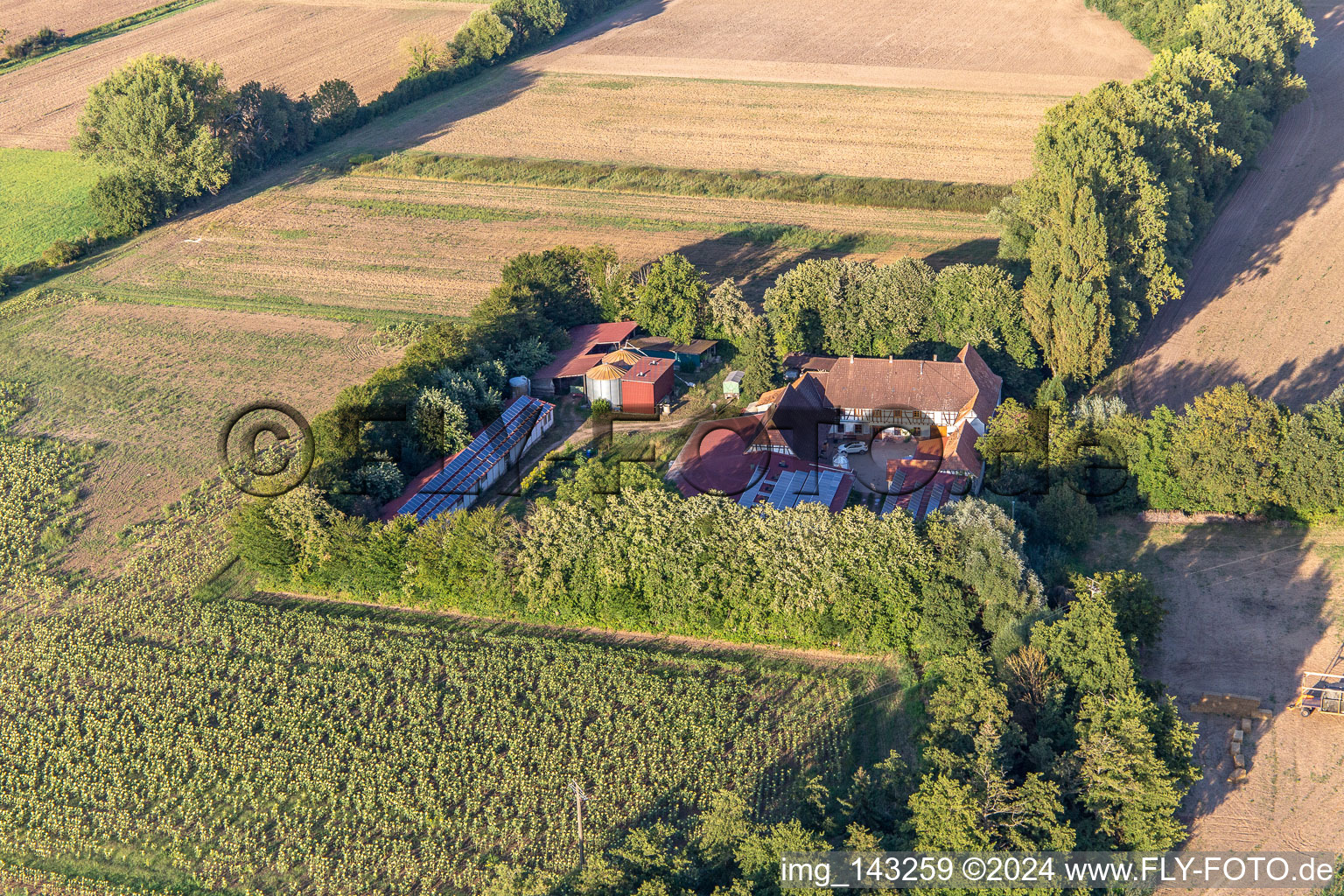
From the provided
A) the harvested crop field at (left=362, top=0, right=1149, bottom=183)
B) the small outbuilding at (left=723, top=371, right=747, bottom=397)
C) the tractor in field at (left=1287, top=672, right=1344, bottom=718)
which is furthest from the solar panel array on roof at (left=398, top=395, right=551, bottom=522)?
the harvested crop field at (left=362, top=0, right=1149, bottom=183)

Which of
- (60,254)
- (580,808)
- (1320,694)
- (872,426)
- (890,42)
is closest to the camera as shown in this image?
(580,808)

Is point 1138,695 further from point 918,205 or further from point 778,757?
point 918,205

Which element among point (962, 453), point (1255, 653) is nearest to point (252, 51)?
point (962, 453)

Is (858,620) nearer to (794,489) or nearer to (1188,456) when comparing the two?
(794,489)

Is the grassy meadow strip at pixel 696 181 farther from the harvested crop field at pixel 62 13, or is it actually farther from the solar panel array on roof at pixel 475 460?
the harvested crop field at pixel 62 13

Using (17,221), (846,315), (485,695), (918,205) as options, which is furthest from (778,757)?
(17,221)

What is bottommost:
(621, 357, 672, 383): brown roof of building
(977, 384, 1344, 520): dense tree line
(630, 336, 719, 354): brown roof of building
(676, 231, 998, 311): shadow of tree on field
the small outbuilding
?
(977, 384, 1344, 520): dense tree line

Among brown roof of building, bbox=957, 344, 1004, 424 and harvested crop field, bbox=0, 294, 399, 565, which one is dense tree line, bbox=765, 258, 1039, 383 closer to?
brown roof of building, bbox=957, 344, 1004, 424
